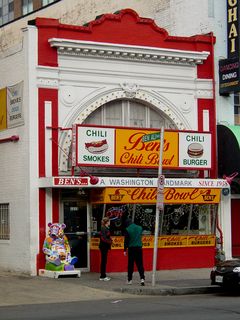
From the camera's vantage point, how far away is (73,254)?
23.0 metres

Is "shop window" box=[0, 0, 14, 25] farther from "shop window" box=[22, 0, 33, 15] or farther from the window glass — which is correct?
the window glass

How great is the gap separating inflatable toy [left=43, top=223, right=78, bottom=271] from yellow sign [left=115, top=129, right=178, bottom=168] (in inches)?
115

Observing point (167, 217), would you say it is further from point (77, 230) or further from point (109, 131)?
point (109, 131)

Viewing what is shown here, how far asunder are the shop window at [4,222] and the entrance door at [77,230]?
2.05 m

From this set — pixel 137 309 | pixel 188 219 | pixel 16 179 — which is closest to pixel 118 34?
pixel 16 179

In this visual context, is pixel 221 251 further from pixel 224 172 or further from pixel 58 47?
pixel 58 47

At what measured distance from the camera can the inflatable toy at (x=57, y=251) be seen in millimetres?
21359

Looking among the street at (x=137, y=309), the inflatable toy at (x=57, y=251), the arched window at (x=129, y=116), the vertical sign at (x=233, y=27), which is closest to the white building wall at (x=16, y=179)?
the inflatable toy at (x=57, y=251)

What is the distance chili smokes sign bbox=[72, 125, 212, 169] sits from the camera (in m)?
22.1

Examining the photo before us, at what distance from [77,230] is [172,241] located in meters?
3.14

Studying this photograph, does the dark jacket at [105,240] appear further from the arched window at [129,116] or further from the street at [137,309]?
the arched window at [129,116]

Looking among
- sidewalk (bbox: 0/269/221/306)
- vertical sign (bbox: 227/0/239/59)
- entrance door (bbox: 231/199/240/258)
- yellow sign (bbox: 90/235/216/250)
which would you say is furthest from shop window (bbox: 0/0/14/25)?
sidewalk (bbox: 0/269/221/306)

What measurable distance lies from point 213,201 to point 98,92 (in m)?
5.24

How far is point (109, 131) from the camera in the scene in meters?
22.6
